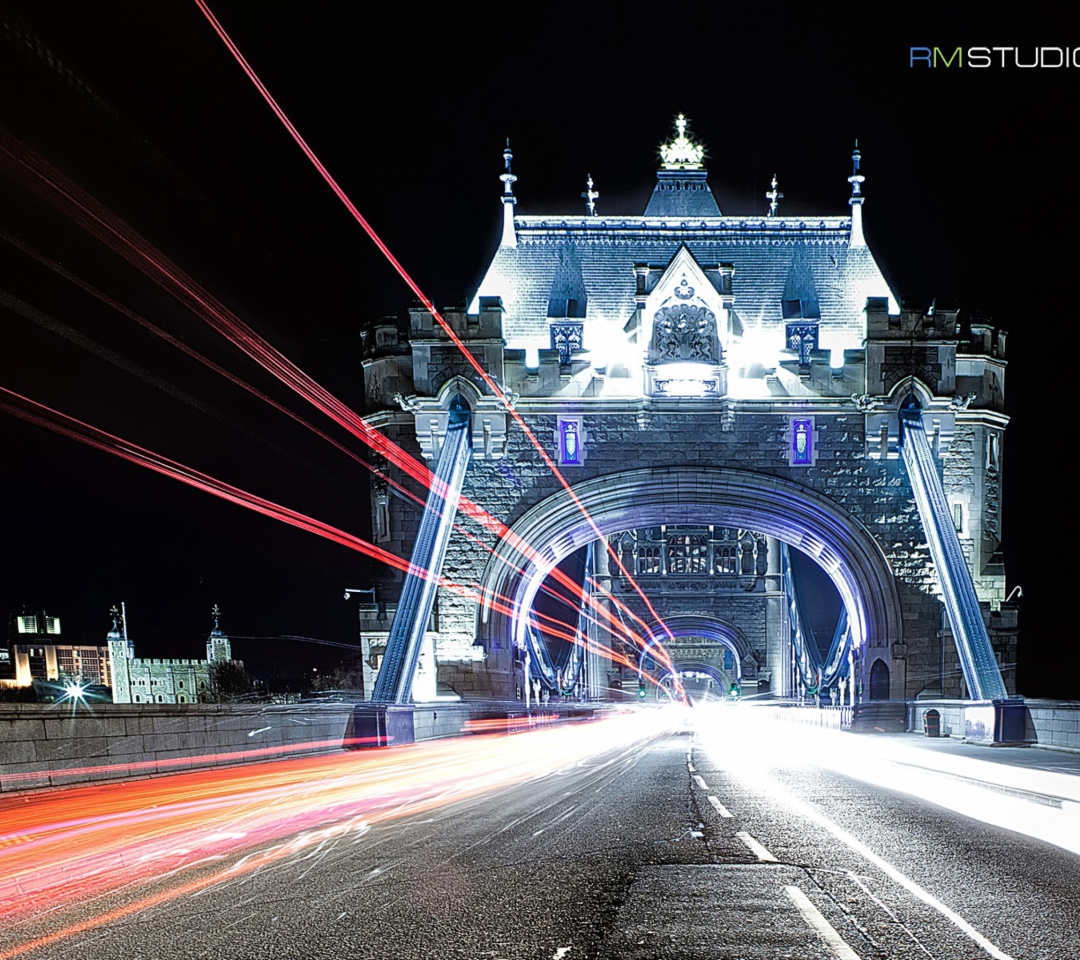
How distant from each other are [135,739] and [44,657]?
11281cm

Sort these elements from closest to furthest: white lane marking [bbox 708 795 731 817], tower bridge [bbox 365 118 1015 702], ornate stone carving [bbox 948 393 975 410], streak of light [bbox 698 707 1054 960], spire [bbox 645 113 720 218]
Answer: streak of light [bbox 698 707 1054 960]
white lane marking [bbox 708 795 731 817]
ornate stone carving [bbox 948 393 975 410]
tower bridge [bbox 365 118 1015 702]
spire [bbox 645 113 720 218]

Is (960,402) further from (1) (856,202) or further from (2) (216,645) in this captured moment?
(2) (216,645)

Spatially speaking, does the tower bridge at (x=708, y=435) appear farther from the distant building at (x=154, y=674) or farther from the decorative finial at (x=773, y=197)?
the distant building at (x=154, y=674)

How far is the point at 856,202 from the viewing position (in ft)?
98.5

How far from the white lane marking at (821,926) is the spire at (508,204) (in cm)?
2665

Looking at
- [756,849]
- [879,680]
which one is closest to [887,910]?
[756,849]

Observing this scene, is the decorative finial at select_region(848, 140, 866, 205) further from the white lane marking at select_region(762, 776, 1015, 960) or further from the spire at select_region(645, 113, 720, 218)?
the white lane marking at select_region(762, 776, 1015, 960)

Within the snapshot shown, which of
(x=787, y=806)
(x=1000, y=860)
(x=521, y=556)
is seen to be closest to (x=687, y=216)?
(x=521, y=556)

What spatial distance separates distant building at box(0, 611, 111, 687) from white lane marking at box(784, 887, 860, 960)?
116 metres

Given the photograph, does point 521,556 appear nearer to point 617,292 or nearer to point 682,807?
point 617,292

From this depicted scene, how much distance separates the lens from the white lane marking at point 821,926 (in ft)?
13.2

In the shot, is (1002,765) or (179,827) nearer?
(179,827)

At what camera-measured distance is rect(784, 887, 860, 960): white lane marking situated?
401 centimetres

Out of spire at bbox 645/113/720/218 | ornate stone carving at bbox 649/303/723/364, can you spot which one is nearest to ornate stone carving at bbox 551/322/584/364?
ornate stone carving at bbox 649/303/723/364
